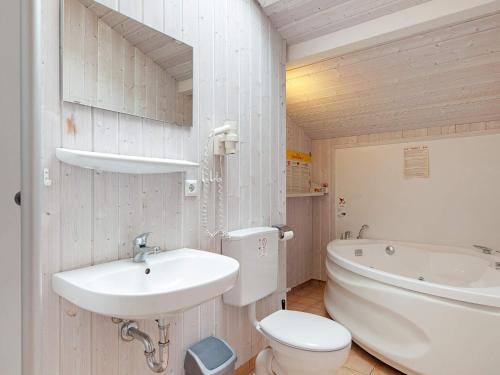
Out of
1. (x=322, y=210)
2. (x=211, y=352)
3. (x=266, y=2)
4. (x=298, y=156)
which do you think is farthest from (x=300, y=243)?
(x=266, y=2)

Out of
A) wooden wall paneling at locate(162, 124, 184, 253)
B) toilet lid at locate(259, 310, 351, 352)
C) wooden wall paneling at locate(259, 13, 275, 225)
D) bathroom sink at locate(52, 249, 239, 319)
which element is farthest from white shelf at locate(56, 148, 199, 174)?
toilet lid at locate(259, 310, 351, 352)

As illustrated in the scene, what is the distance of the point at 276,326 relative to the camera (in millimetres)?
Answer: 1638

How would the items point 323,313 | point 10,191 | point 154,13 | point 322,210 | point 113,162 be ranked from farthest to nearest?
point 322,210, point 323,313, point 154,13, point 113,162, point 10,191

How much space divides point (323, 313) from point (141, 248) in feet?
7.29

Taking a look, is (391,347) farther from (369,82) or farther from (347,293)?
(369,82)

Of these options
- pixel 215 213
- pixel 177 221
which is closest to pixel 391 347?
pixel 215 213

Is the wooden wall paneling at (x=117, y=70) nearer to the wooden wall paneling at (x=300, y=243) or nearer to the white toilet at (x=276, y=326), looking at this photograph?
the white toilet at (x=276, y=326)

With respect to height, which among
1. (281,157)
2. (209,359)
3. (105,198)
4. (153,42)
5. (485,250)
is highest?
(153,42)

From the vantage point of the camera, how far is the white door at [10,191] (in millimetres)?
470

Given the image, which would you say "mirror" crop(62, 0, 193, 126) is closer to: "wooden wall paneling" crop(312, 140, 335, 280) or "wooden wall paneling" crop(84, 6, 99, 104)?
"wooden wall paneling" crop(84, 6, 99, 104)

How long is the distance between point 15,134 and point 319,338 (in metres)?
1.55

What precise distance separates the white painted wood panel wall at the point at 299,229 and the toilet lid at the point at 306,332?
1.58 m

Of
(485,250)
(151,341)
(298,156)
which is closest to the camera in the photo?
(151,341)

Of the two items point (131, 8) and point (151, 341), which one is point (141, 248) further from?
point (131, 8)
